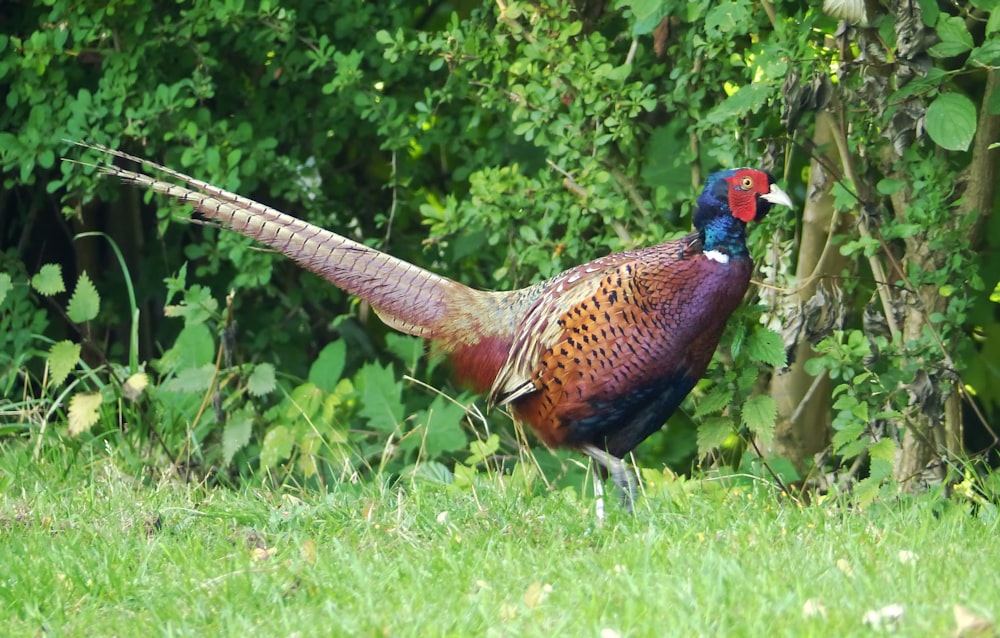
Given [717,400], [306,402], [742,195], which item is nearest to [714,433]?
[717,400]

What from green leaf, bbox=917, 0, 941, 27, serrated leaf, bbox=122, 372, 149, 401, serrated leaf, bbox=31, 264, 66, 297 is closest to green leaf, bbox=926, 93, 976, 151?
green leaf, bbox=917, 0, 941, 27

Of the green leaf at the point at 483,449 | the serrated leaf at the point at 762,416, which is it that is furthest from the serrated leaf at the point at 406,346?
the serrated leaf at the point at 762,416

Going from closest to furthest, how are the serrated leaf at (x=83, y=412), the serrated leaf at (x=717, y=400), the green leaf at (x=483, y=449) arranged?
the serrated leaf at (x=717, y=400) < the green leaf at (x=483, y=449) < the serrated leaf at (x=83, y=412)

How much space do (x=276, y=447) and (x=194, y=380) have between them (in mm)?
471

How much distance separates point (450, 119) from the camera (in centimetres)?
599

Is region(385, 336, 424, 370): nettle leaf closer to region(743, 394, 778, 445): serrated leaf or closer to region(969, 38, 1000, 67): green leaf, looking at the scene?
region(743, 394, 778, 445): serrated leaf

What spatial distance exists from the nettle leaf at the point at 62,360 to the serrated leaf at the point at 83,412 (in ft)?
0.62

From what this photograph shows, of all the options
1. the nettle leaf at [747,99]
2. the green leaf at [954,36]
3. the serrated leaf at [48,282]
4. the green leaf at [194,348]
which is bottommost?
the green leaf at [194,348]

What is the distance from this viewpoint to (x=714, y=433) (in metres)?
4.82

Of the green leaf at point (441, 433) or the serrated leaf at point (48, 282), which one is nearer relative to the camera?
the green leaf at point (441, 433)

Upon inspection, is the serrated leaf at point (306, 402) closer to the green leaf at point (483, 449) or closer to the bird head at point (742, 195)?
the green leaf at point (483, 449)

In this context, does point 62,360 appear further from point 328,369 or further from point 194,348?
point 328,369

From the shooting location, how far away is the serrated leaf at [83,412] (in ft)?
17.9

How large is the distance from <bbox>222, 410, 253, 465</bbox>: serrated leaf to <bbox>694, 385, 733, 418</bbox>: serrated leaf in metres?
1.97
